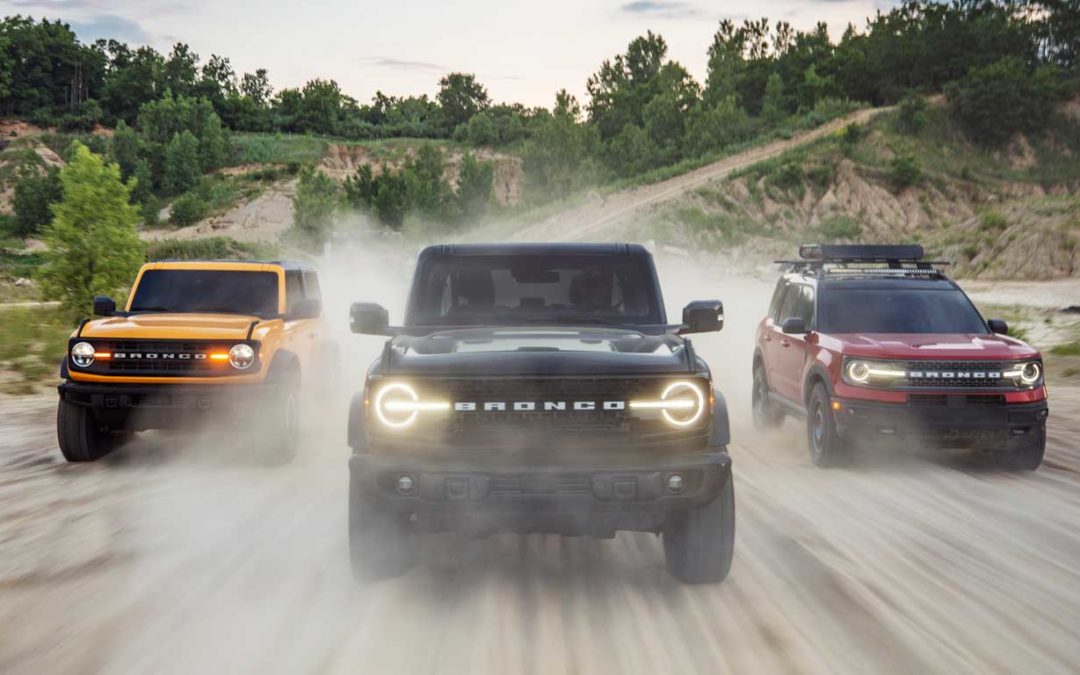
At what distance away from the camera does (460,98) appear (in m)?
188

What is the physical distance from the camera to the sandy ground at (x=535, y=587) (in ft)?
15.9

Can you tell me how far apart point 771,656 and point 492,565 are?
206 cm

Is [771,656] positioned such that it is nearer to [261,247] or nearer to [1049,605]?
[1049,605]

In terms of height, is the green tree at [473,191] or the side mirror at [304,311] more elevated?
the green tree at [473,191]

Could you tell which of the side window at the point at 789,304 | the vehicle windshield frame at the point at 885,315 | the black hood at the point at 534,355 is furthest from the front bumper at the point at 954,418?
the black hood at the point at 534,355

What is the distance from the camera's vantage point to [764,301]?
1531 inches

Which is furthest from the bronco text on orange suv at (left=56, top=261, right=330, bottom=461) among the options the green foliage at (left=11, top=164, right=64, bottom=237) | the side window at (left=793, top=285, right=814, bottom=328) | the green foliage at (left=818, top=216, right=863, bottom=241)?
the green foliage at (left=11, top=164, right=64, bottom=237)

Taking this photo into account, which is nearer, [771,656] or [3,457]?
[771,656]

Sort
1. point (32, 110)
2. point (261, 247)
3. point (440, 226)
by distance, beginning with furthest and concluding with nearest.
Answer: point (32, 110) → point (440, 226) → point (261, 247)

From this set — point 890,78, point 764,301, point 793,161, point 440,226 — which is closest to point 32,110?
point 440,226

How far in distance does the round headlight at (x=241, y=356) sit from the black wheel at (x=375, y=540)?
14.7 ft

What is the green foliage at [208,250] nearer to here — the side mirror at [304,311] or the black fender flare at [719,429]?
the side mirror at [304,311]

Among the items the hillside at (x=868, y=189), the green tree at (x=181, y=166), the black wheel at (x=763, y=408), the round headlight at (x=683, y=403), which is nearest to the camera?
the round headlight at (x=683, y=403)

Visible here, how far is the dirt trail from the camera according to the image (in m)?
69.8
